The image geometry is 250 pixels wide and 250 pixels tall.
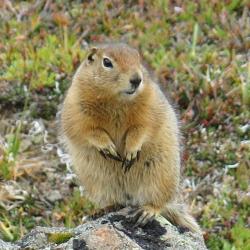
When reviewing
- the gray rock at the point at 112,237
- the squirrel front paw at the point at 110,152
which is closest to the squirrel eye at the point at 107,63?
the squirrel front paw at the point at 110,152

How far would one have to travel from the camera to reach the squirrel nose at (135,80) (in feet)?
17.1

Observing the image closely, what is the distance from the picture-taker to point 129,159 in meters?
5.33

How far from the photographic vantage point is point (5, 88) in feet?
26.6

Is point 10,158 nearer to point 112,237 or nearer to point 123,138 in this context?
point 123,138

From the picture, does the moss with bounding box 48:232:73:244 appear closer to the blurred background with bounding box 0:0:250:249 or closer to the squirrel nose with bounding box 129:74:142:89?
the squirrel nose with bounding box 129:74:142:89

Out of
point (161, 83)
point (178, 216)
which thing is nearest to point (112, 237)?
point (178, 216)

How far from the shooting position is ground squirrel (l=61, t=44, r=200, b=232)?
537 cm

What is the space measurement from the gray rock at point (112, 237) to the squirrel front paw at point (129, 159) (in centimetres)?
33

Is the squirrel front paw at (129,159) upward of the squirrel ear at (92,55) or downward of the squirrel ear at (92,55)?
downward

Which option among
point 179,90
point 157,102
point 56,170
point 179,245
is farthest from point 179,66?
point 179,245

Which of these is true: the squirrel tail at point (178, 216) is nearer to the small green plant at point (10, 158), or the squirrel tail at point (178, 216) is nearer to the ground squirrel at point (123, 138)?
the ground squirrel at point (123, 138)

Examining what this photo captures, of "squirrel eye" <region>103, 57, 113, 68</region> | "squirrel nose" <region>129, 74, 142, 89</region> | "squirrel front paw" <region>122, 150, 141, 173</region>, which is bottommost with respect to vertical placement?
"squirrel front paw" <region>122, 150, 141, 173</region>

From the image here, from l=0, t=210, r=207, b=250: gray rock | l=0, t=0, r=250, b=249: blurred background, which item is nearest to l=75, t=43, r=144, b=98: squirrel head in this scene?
l=0, t=210, r=207, b=250: gray rock

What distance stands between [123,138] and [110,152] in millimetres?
238
